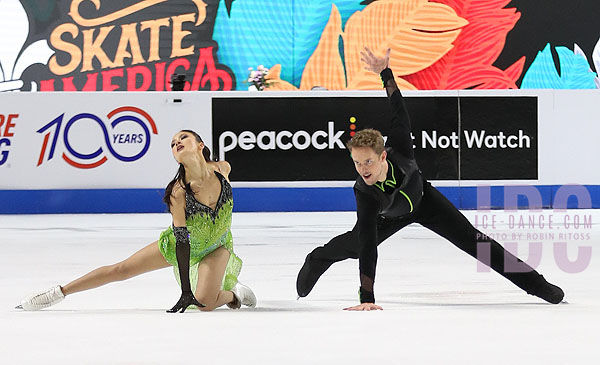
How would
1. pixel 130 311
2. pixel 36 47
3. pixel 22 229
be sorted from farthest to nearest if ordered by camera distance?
pixel 36 47 → pixel 22 229 → pixel 130 311

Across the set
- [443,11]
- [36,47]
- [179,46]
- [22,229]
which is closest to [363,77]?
[443,11]

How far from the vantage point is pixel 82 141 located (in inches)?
383

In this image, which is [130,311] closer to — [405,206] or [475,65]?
[405,206]

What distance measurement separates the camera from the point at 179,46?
14.7 m

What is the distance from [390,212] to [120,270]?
3.50 ft

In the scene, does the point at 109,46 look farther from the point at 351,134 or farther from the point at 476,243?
the point at 476,243

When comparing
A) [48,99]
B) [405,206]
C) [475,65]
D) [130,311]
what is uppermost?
[475,65]

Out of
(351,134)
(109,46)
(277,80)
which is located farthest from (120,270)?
(109,46)

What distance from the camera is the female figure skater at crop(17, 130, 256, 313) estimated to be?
3.57 meters

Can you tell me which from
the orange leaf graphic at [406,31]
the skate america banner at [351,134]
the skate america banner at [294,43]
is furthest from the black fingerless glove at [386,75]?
the orange leaf graphic at [406,31]

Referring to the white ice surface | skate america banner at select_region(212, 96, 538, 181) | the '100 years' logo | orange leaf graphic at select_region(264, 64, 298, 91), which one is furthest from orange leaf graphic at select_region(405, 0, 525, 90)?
the white ice surface

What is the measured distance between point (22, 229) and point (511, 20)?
979 centimetres

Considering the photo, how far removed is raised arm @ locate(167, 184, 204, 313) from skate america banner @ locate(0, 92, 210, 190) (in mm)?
6269

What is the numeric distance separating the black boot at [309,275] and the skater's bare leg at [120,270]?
1.97ft
